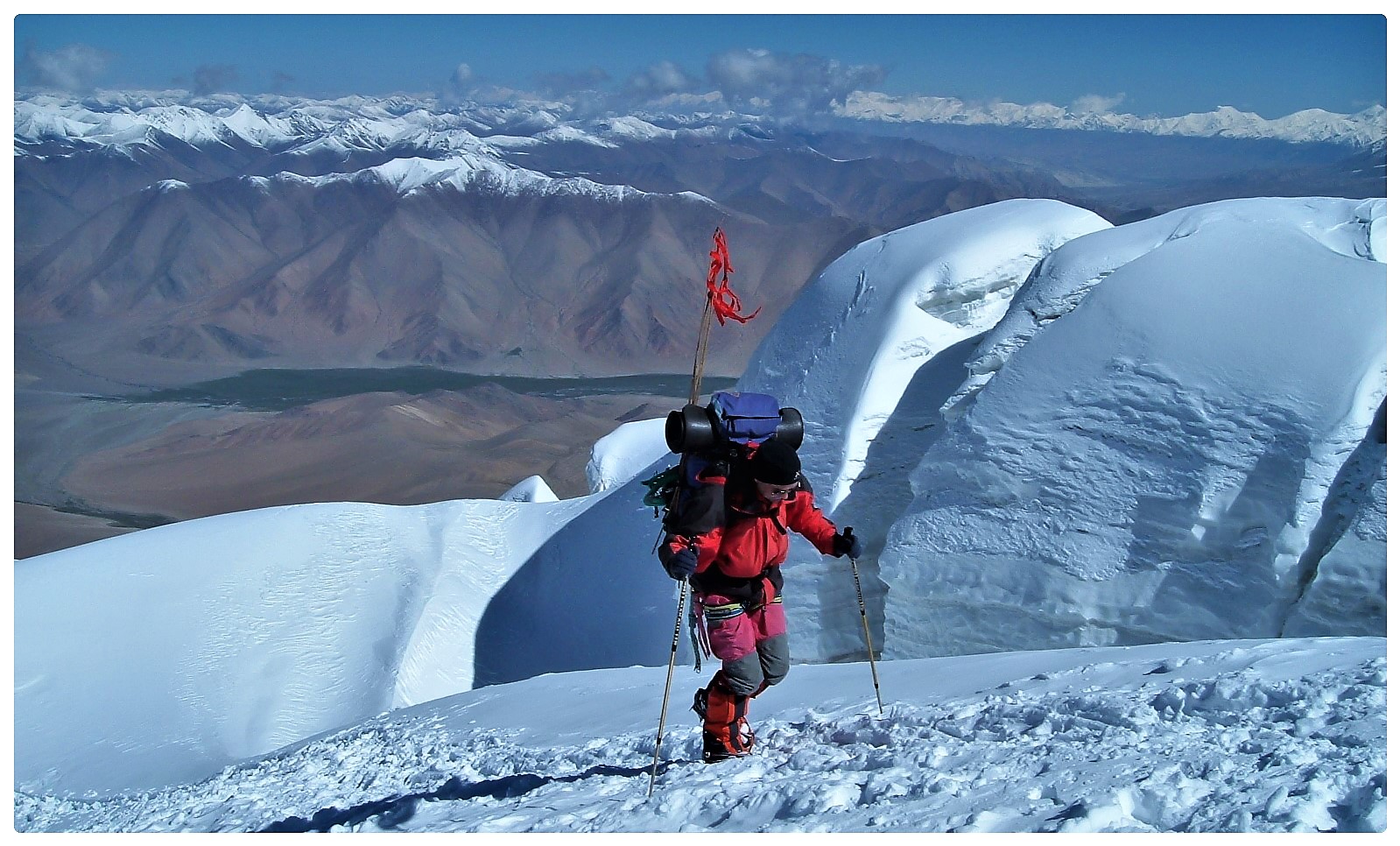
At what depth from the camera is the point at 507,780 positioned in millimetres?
4309

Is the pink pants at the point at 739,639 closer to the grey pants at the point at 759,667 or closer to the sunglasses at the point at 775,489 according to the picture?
the grey pants at the point at 759,667

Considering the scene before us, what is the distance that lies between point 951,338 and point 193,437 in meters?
65.3

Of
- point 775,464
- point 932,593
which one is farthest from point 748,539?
point 932,593

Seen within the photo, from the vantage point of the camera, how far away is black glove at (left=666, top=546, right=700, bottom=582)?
3.61 m

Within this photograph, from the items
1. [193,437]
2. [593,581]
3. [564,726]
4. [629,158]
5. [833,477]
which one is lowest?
[193,437]

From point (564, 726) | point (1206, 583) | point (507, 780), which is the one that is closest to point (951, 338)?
point (1206, 583)

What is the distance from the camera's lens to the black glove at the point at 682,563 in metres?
3.61

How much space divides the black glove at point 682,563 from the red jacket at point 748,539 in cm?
12

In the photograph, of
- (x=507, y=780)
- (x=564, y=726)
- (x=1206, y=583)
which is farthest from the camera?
(x=1206, y=583)

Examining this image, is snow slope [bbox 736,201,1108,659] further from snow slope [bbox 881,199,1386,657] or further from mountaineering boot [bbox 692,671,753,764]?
mountaineering boot [bbox 692,671,753,764]

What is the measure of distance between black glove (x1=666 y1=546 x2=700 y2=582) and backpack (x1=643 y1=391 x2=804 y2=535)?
0.14 meters

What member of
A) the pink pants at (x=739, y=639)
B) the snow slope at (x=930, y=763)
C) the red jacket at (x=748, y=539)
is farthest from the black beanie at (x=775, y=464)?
the snow slope at (x=930, y=763)

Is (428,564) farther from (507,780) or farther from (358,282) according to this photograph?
(358,282)

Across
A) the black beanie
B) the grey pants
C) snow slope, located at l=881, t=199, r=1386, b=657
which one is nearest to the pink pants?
the grey pants
